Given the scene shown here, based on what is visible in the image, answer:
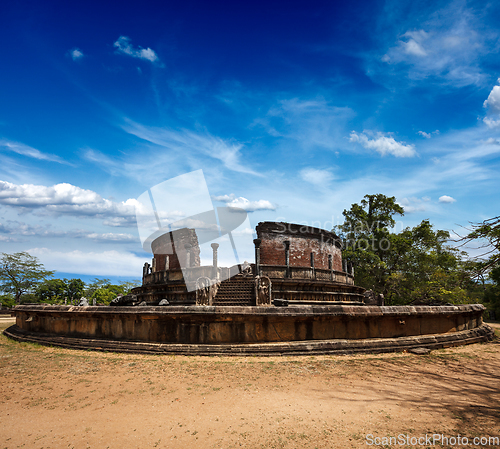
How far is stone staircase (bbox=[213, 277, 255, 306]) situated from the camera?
11693 mm

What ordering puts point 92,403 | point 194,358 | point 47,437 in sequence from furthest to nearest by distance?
point 194,358, point 92,403, point 47,437

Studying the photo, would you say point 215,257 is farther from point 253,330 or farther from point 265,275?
point 253,330

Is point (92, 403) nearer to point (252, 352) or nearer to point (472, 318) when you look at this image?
point (252, 352)

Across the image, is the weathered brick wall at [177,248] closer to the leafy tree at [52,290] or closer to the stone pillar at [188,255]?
the stone pillar at [188,255]

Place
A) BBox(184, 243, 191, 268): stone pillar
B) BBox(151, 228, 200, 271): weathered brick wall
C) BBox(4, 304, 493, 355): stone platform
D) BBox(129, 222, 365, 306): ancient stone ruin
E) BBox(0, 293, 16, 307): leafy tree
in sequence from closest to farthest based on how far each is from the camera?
1. BBox(4, 304, 493, 355): stone platform
2. BBox(129, 222, 365, 306): ancient stone ruin
3. BBox(184, 243, 191, 268): stone pillar
4. BBox(151, 228, 200, 271): weathered brick wall
5. BBox(0, 293, 16, 307): leafy tree

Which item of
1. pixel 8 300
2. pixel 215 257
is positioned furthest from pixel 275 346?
pixel 8 300

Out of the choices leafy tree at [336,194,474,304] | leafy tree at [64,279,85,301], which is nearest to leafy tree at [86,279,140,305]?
leafy tree at [64,279,85,301]

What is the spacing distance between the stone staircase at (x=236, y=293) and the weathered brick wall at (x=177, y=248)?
210 inches

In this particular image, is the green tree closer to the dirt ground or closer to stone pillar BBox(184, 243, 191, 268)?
stone pillar BBox(184, 243, 191, 268)

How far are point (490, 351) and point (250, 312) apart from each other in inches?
203

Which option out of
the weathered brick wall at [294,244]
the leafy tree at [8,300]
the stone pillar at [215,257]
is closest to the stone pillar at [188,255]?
the stone pillar at [215,257]

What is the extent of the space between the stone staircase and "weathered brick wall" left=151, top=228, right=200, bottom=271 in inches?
210

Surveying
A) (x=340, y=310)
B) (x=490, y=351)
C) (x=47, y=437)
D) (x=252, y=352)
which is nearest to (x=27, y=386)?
(x=47, y=437)

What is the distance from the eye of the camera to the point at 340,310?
569 cm
